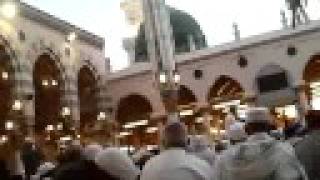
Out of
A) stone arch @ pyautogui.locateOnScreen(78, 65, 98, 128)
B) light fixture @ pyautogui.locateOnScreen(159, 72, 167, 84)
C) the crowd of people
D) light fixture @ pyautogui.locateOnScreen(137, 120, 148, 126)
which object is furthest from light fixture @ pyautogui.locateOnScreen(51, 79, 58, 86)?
the crowd of people

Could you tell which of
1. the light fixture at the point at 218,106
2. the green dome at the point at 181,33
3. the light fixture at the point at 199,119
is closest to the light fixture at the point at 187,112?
the light fixture at the point at 199,119

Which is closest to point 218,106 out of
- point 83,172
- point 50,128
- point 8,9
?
point 50,128

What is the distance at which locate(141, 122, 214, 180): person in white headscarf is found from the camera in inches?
150

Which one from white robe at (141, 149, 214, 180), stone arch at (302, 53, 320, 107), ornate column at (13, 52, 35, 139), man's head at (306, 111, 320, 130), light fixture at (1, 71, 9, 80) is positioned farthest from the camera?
stone arch at (302, 53, 320, 107)

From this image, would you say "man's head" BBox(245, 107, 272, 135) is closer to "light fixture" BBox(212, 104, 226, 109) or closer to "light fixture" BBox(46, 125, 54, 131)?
"light fixture" BBox(46, 125, 54, 131)

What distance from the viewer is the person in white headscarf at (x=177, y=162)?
12.5 ft

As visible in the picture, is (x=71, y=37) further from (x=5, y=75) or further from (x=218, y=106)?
(x=218, y=106)

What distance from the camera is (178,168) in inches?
150

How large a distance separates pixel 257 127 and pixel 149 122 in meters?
22.7

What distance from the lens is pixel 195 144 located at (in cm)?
631

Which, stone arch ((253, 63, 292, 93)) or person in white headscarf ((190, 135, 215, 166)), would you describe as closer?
person in white headscarf ((190, 135, 215, 166))

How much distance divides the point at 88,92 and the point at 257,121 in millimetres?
23299

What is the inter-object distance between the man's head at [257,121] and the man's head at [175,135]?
427 mm

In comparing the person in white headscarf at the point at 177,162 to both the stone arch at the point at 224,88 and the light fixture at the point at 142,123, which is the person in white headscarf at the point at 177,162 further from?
the light fixture at the point at 142,123
